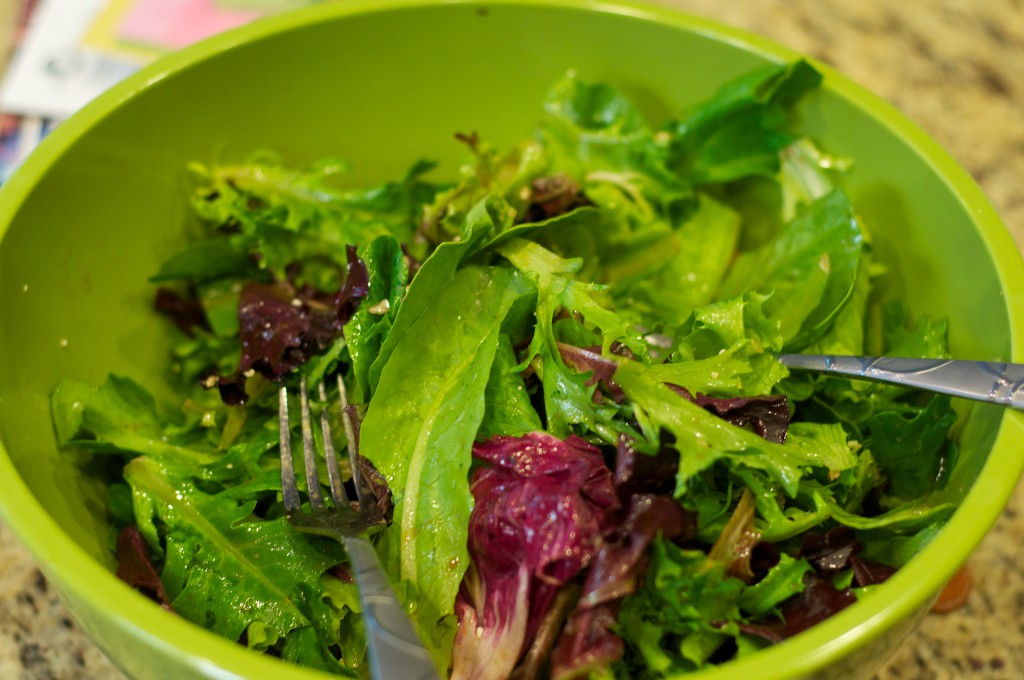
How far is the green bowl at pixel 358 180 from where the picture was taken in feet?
2.55

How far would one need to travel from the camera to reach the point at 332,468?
1032 mm

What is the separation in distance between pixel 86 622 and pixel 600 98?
109cm

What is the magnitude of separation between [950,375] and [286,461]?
77cm

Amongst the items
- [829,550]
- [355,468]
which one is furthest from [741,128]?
[355,468]

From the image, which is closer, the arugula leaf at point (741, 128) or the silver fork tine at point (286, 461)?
the silver fork tine at point (286, 461)

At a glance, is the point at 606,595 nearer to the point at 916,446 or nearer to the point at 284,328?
the point at 916,446

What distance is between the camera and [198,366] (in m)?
1.33

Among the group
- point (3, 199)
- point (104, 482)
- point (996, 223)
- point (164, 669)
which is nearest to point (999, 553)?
point (996, 223)

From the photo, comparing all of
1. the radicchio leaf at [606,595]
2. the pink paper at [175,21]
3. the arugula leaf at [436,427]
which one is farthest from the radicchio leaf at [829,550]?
the pink paper at [175,21]

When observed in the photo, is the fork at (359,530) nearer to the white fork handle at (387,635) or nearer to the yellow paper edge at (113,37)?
the white fork handle at (387,635)

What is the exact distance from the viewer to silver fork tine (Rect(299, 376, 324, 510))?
100cm

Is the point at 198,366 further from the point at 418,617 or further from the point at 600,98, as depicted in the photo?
the point at 600,98

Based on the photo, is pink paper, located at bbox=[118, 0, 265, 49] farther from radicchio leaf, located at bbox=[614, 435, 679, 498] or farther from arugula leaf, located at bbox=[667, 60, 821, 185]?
radicchio leaf, located at bbox=[614, 435, 679, 498]

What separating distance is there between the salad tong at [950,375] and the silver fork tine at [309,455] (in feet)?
2.06
